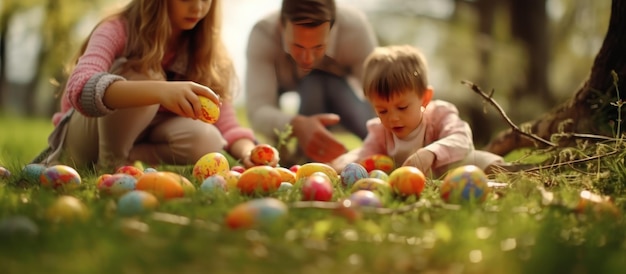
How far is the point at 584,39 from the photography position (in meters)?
11.3

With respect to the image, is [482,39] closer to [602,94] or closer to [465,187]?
[602,94]

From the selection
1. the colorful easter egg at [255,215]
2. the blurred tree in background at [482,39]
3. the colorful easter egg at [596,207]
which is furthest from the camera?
the blurred tree in background at [482,39]

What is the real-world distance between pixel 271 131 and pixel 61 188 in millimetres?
1733

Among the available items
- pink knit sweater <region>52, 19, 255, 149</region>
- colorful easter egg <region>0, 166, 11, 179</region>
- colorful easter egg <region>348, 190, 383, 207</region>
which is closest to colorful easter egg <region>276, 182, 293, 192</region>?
colorful easter egg <region>348, 190, 383, 207</region>

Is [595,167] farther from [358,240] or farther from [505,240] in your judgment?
[358,240]

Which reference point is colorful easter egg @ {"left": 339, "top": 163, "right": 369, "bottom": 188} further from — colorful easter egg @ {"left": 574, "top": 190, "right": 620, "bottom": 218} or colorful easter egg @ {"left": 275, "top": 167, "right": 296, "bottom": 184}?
colorful easter egg @ {"left": 574, "top": 190, "right": 620, "bottom": 218}

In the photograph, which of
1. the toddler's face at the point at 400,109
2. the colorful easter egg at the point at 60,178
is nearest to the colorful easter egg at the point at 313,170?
the toddler's face at the point at 400,109

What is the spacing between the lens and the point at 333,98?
12.7 feet

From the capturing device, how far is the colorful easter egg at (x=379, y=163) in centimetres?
268

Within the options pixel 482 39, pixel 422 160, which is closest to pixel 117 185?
pixel 422 160

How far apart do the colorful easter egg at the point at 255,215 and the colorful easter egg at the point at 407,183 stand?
0.57 metres

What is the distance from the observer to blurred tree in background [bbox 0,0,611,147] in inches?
397

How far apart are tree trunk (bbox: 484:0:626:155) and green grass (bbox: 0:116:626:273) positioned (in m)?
1.19

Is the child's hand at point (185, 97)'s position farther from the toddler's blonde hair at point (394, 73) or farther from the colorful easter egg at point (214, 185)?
the toddler's blonde hair at point (394, 73)
